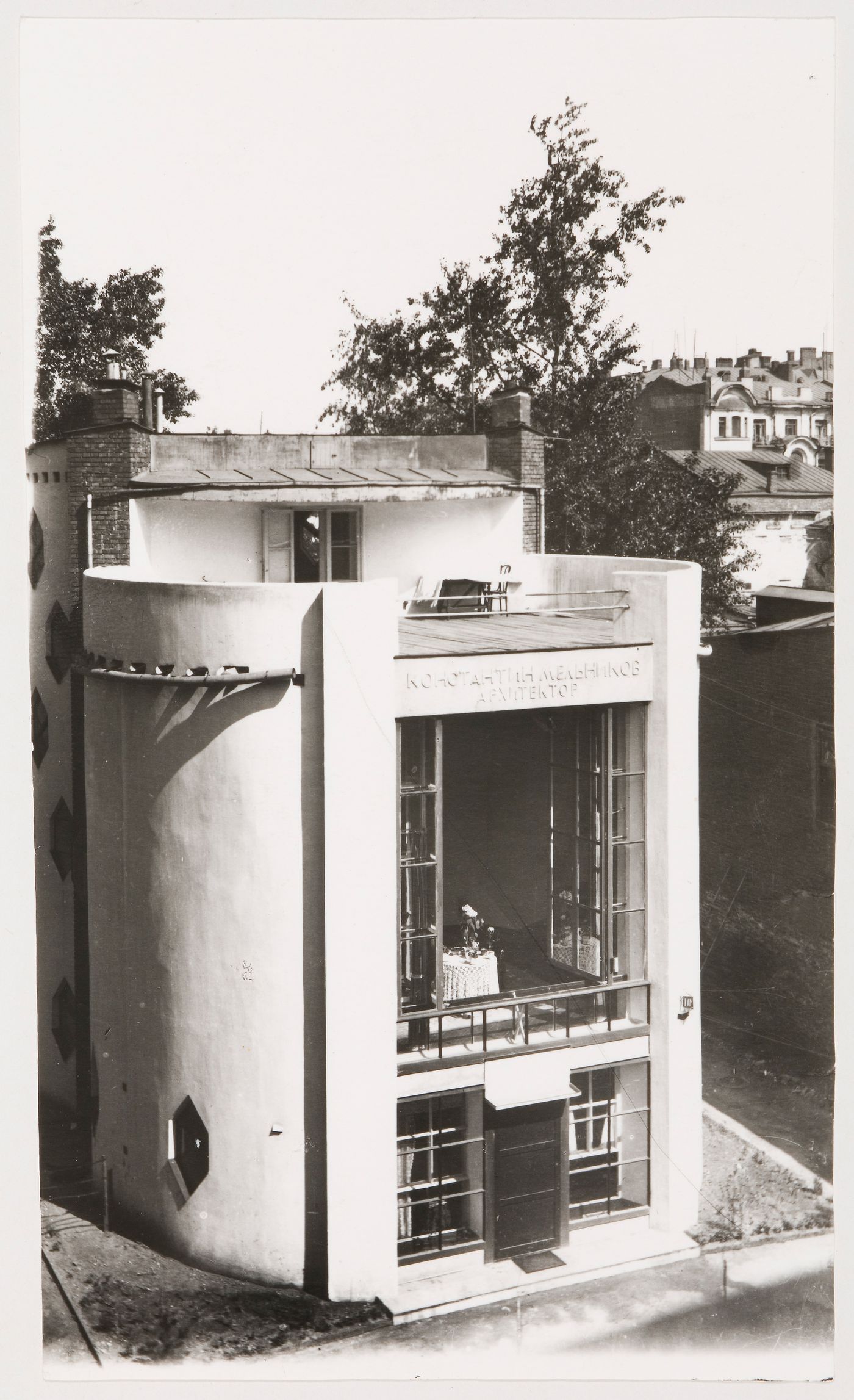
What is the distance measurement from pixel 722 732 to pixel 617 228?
1051 cm

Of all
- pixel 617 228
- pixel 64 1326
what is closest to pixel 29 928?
pixel 64 1326

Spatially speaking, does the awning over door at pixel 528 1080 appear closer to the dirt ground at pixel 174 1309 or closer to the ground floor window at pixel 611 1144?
the ground floor window at pixel 611 1144

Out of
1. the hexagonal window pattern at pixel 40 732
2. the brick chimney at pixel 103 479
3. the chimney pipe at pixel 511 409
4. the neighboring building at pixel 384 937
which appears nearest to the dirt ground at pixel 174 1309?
the neighboring building at pixel 384 937

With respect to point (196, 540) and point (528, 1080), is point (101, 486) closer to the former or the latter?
point (196, 540)

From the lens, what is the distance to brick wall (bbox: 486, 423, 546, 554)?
24.2 m

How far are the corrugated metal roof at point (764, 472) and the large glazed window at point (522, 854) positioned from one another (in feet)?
58.7

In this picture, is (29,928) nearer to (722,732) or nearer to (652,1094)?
(652,1094)

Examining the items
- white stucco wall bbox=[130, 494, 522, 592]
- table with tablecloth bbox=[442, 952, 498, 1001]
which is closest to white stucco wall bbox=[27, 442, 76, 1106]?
white stucco wall bbox=[130, 494, 522, 592]

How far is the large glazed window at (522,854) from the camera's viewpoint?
55.5ft

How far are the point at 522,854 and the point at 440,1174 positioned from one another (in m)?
4.96

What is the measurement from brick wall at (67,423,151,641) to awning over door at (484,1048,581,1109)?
9.60m

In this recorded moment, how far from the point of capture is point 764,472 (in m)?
38.2

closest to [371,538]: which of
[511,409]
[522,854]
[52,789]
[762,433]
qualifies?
[511,409]

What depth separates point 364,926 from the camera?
1597 cm
